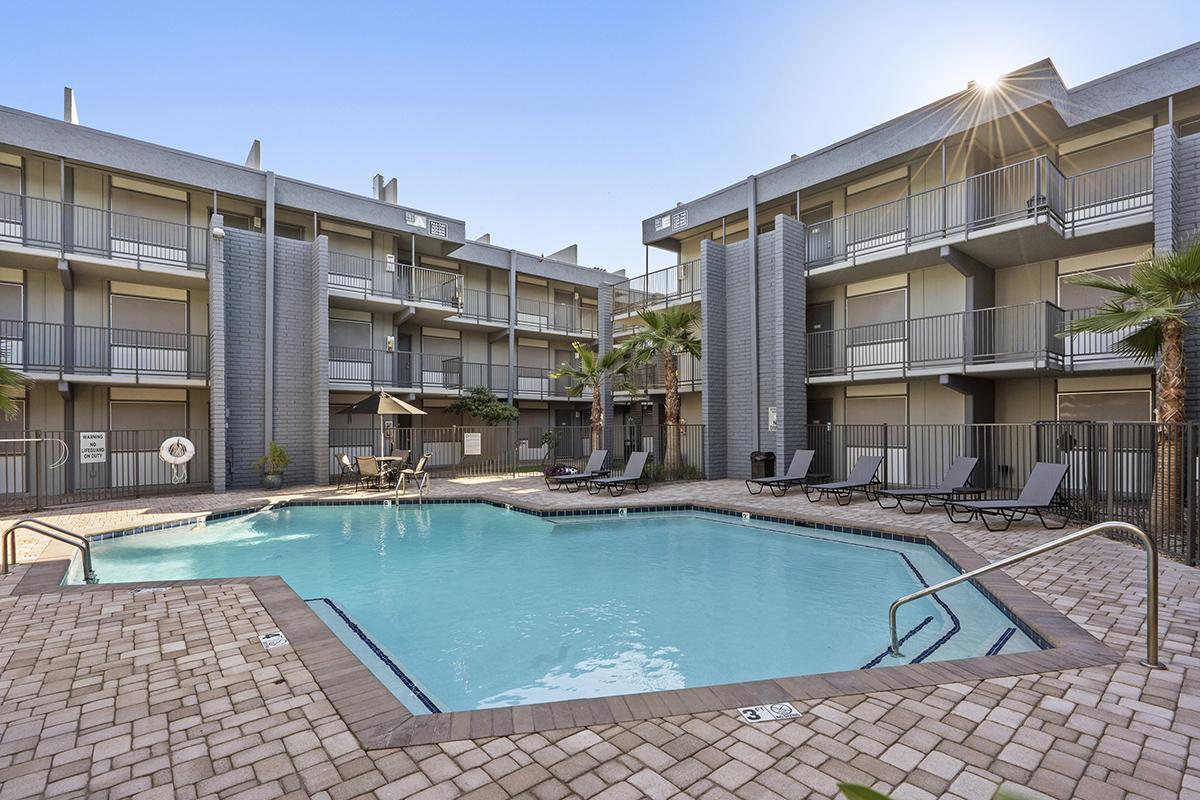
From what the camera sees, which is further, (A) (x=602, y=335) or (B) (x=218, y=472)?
(A) (x=602, y=335)

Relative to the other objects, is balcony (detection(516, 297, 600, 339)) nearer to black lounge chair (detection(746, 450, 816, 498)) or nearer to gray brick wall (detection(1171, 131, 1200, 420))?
black lounge chair (detection(746, 450, 816, 498))

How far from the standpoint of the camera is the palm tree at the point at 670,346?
15.4 meters

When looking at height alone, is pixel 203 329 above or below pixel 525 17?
below

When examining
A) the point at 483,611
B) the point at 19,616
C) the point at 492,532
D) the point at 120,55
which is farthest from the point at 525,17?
the point at 19,616

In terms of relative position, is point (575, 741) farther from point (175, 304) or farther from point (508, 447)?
point (175, 304)

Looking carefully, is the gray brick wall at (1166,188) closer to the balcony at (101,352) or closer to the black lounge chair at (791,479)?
the black lounge chair at (791,479)

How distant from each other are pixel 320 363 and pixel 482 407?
5.64 metres

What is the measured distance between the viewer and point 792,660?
4.82 m

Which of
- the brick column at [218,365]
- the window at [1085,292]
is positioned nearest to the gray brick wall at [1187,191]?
the window at [1085,292]

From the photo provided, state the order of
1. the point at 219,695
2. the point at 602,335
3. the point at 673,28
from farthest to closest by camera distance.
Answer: the point at 602,335 → the point at 673,28 → the point at 219,695

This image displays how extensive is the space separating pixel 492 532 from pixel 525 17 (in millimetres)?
9377

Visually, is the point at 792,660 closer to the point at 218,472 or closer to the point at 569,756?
the point at 569,756

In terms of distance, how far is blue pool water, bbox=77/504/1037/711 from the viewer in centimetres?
468

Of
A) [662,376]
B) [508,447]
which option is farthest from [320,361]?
[662,376]
